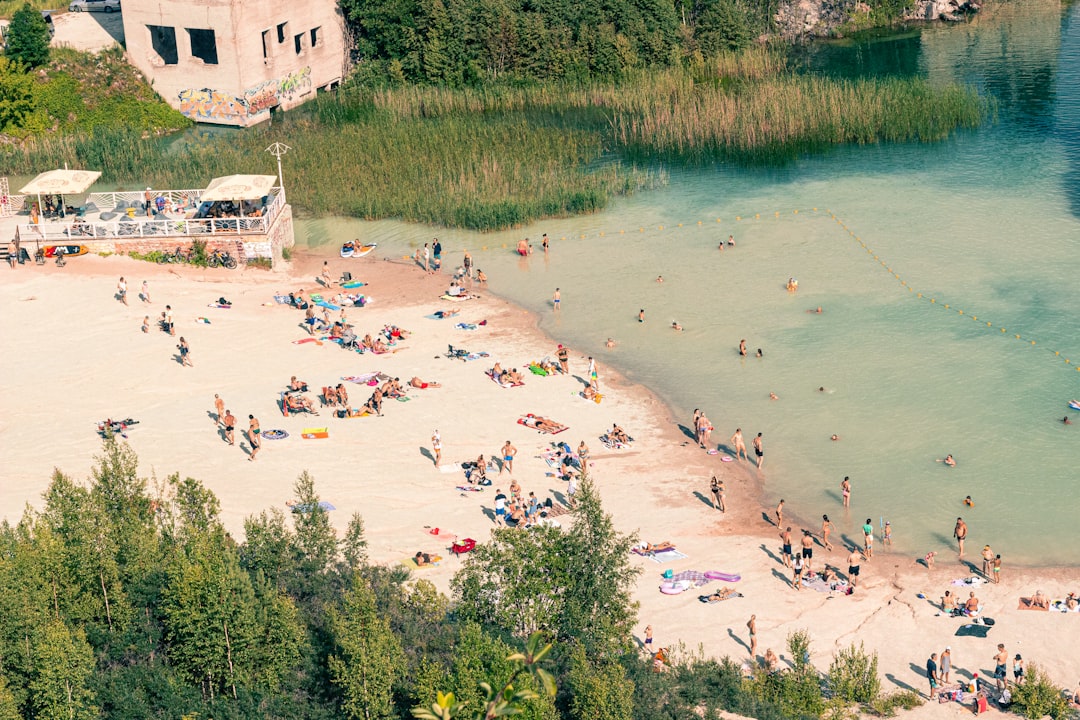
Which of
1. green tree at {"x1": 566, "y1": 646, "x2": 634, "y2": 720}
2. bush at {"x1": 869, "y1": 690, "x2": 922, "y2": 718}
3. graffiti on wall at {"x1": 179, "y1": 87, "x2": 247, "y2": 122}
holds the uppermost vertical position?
graffiti on wall at {"x1": 179, "y1": 87, "x2": 247, "y2": 122}

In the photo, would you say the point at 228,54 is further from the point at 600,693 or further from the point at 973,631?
the point at 600,693

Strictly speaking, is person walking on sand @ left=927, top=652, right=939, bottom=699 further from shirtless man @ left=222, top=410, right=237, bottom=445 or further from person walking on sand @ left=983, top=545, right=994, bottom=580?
shirtless man @ left=222, top=410, right=237, bottom=445

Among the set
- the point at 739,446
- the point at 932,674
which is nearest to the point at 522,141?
the point at 739,446

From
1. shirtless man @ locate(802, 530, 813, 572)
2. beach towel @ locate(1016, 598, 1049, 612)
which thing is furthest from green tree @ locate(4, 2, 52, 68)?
beach towel @ locate(1016, 598, 1049, 612)

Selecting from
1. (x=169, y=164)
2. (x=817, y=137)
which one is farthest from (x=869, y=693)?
(x=169, y=164)

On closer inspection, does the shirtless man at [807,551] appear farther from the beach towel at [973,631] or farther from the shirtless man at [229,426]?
the shirtless man at [229,426]

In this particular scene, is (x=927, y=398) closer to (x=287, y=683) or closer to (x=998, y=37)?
(x=287, y=683)

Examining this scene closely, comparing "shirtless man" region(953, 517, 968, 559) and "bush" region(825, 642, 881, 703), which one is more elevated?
"shirtless man" region(953, 517, 968, 559)
